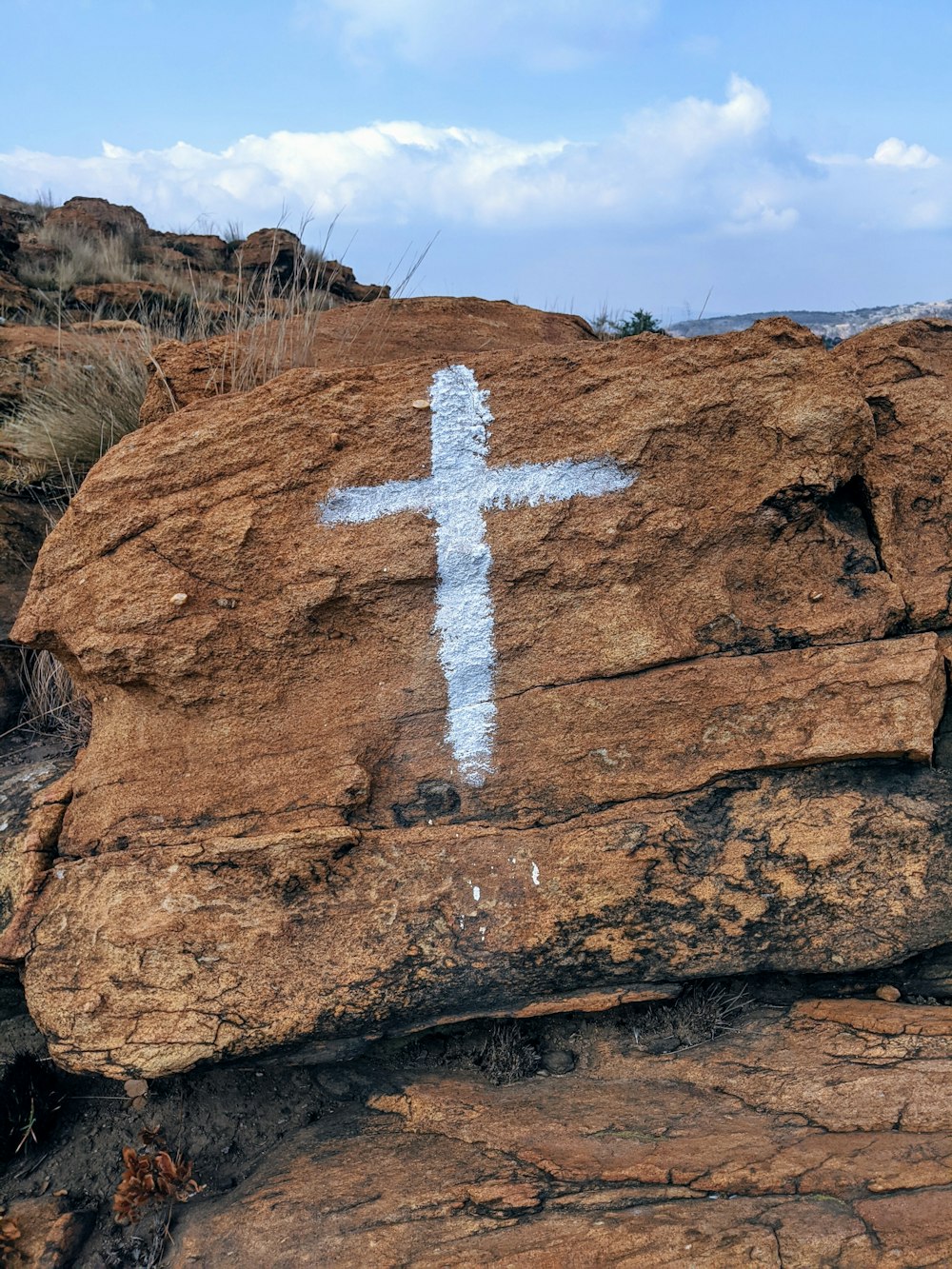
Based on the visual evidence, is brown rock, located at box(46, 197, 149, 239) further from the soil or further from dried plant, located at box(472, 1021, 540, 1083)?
dried plant, located at box(472, 1021, 540, 1083)

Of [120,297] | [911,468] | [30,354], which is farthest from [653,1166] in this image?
[120,297]

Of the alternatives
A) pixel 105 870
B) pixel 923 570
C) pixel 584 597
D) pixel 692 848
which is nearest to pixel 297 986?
pixel 105 870

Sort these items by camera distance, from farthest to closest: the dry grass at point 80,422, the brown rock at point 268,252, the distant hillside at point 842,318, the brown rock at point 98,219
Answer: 1. the distant hillside at point 842,318
2. the brown rock at point 98,219
3. the brown rock at point 268,252
4. the dry grass at point 80,422

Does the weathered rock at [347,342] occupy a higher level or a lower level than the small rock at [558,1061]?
higher

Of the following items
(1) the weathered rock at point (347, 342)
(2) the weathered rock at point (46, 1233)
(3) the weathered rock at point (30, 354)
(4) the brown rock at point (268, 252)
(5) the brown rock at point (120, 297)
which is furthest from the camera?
(4) the brown rock at point (268, 252)

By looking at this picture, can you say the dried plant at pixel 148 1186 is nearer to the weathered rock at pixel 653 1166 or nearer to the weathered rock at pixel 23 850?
the weathered rock at pixel 653 1166

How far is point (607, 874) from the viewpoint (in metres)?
2.34

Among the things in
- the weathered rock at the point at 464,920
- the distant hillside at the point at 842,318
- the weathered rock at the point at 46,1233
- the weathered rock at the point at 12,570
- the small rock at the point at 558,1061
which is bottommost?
the weathered rock at the point at 46,1233

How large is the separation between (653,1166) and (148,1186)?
3.92 feet

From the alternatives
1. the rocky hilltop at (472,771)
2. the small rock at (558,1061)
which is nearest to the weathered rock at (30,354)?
the rocky hilltop at (472,771)

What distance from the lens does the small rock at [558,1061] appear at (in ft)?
7.91

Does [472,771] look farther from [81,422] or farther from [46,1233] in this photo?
[81,422]

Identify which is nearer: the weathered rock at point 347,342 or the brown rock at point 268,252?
the weathered rock at point 347,342

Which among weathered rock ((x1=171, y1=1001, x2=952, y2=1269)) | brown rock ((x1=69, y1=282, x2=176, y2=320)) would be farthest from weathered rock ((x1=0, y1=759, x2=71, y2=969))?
brown rock ((x1=69, y1=282, x2=176, y2=320))
